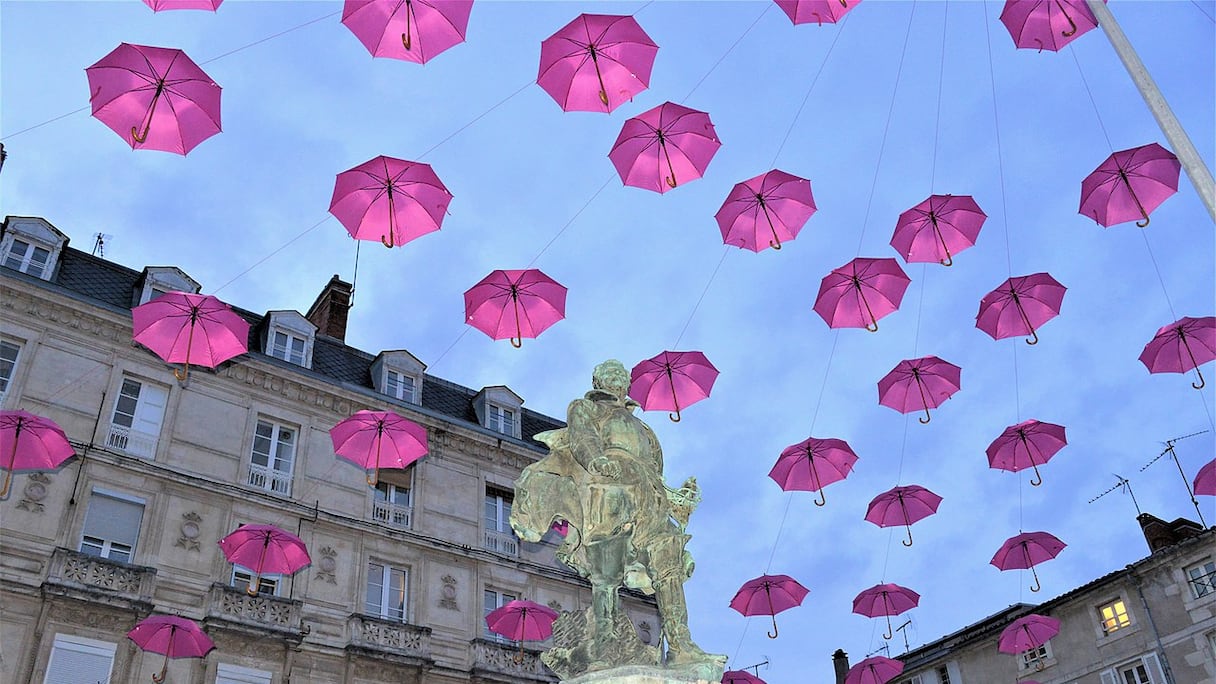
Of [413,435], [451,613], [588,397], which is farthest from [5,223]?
[588,397]

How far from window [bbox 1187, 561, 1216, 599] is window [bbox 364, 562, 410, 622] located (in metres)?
23.8

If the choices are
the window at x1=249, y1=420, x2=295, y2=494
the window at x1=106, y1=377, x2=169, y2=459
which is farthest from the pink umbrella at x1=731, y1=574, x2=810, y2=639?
the window at x1=106, y1=377, x2=169, y2=459

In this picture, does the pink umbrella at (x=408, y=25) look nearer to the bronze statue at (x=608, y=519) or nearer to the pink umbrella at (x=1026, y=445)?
the bronze statue at (x=608, y=519)

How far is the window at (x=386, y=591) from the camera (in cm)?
2316

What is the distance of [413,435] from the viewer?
19.0 meters

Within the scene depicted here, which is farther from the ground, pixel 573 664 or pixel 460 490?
pixel 460 490

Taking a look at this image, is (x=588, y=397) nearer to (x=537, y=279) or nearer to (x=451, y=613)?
(x=537, y=279)

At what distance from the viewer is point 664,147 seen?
13703mm

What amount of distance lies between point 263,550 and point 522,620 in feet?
20.3

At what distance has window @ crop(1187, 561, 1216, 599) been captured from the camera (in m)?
28.7

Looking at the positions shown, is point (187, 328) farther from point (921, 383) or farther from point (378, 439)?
point (921, 383)

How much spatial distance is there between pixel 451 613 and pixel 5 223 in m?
14.0

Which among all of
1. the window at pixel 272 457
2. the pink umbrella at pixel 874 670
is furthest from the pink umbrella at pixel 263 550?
the pink umbrella at pixel 874 670

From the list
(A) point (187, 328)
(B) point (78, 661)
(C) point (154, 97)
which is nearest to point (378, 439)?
(A) point (187, 328)
